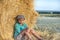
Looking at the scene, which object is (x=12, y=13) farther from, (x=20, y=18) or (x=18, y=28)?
(x=18, y=28)

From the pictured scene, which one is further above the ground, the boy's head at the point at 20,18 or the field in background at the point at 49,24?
the boy's head at the point at 20,18

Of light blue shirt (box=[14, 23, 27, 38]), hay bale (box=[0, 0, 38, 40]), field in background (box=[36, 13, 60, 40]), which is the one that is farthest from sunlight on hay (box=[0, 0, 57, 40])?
field in background (box=[36, 13, 60, 40])

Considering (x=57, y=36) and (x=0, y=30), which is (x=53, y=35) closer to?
(x=57, y=36)

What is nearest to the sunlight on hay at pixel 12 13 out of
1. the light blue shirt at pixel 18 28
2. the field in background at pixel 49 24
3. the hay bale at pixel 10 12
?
the hay bale at pixel 10 12

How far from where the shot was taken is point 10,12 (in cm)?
620

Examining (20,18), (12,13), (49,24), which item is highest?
(12,13)

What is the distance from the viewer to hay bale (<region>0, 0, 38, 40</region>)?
606 centimetres

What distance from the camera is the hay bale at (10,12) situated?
6062 millimetres

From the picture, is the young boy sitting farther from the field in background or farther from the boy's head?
the field in background

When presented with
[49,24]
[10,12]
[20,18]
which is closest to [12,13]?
[10,12]

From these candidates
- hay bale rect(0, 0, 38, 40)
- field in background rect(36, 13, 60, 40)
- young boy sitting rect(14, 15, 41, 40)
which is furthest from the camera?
field in background rect(36, 13, 60, 40)

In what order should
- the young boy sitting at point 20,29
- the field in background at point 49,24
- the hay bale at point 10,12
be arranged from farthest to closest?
the field in background at point 49,24 < the young boy sitting at point 20,29 < the hay bale at point 10,12

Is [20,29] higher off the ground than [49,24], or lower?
higher

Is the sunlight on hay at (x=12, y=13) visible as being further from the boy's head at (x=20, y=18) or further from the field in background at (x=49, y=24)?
the field in background at (x=49, y=24)
